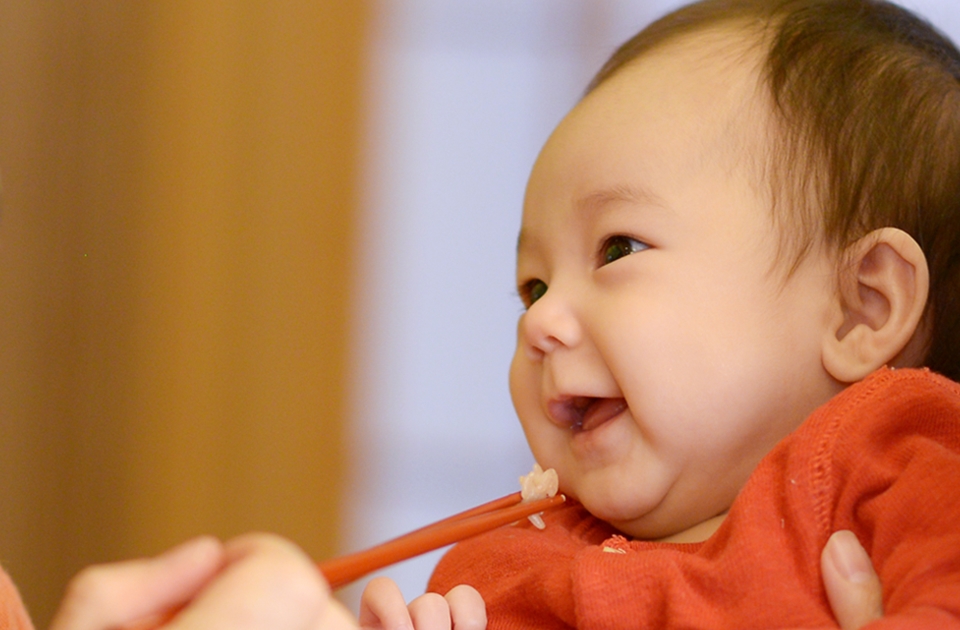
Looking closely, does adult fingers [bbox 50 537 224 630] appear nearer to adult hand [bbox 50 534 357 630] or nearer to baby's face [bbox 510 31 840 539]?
adult hand [bbox 50 534 357 630]

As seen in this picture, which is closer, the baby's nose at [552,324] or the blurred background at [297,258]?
the baby's nose at [552,324]

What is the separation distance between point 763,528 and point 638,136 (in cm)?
31

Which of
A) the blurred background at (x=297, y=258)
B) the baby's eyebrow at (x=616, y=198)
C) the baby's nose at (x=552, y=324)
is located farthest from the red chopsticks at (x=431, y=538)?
the blurred background at (x=297, y=258)

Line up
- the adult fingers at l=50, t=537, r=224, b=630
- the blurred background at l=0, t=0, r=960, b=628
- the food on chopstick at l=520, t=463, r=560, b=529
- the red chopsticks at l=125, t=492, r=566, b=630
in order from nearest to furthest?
the adult fingers at l=50, t=537, r=224, b=630 < the red chopsticks at l=125, t=492, r=566, b=630 < the food on chopstick at l=520, t=463, r=560, b=529 < the blurred background at l=0, t=0, r=960, b=628

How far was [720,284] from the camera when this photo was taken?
Result: 676 mm

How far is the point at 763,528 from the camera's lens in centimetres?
55

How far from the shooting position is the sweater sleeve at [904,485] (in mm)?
479

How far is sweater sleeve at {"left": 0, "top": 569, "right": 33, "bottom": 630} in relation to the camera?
1.85ft

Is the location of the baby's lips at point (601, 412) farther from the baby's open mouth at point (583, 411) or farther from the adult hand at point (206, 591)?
the adult hand at point (206, 591)

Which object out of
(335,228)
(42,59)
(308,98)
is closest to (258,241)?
(335,228)

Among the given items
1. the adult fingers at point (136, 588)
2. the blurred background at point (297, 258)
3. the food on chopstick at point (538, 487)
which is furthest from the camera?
the blurred background at point (297, 258)

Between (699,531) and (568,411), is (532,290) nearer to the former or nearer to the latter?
(568,411)

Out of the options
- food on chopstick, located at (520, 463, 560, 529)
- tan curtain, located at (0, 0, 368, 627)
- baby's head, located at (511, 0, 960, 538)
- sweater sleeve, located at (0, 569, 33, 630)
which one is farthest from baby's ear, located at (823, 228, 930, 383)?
tan curtain, located at (0, 0, 368, 627)

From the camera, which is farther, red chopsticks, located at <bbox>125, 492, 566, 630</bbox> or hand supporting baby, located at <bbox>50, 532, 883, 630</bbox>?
red chopsticks, located at <bbox>125, 492, 566, 630</bbox>
